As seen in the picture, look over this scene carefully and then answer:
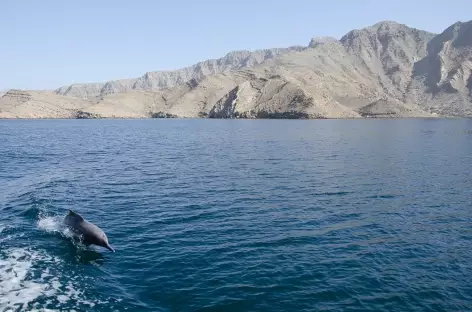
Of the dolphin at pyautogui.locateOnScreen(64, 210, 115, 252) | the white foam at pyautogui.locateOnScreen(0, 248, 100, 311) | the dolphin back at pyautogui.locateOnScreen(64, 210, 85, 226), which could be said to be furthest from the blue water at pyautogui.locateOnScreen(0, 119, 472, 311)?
the dolphin back at pyautogui.locateOnScreen(64, 210, 85, 226)

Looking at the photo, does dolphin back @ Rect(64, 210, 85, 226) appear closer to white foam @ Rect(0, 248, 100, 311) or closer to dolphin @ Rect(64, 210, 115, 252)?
dolphin @ Rect(64, 210, 115, 252)

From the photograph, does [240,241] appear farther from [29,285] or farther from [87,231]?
[29,285]

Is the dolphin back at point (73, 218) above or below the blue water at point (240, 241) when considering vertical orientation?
above

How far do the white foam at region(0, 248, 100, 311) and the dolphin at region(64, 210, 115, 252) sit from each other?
242cm

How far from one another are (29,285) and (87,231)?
579cm

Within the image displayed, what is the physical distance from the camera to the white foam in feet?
60.5

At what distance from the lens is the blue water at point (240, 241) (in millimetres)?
19047

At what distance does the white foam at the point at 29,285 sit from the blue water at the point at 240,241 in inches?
3.7

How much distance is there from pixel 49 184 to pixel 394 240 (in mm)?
38625

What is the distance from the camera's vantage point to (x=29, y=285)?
2017 centimetres

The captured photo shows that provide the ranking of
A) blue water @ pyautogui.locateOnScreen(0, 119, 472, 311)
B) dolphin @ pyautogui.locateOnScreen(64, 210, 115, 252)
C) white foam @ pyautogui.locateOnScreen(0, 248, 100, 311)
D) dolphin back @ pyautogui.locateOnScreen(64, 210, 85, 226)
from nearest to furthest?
white foam @ pyautogui.locateOnScreen(0, 248, 100, 311) < blue water @ pyautogui.locateOnScreen(0, 119, 472, 311) < dolphin @ pyautogui.locateOnScreen(64, 210, 115, 252) < dolphin back @ pyautogui.locateOnScreen(64, 210, 85, 226)

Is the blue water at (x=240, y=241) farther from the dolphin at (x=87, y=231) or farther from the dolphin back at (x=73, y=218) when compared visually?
the dolphin back at (x=73, y=218)

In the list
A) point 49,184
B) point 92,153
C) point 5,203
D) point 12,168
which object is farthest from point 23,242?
point 92,153

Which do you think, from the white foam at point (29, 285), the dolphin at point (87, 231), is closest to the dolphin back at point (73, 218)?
the dolphin at point (87, 231)
